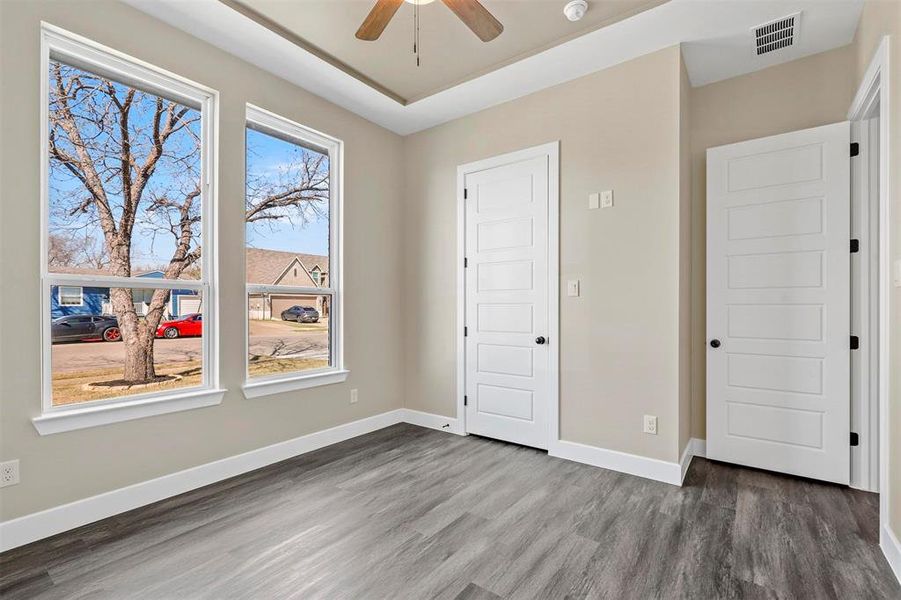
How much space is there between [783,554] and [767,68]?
3.29 m

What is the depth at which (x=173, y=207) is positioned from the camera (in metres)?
2.83

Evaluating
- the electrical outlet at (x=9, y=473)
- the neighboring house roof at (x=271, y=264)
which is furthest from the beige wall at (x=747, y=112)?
the electrical outlet at (x=9, y=473)

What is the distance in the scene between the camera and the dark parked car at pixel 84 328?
2.33 m

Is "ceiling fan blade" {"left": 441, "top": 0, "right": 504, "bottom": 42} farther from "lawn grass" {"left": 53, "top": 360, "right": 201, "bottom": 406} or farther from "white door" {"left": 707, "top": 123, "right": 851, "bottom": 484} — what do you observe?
"lawn grass" {"left": 53, "top": 360, "right": 201, "bottom": 406}

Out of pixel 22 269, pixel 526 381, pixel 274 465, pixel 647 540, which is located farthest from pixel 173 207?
pixel 647 540

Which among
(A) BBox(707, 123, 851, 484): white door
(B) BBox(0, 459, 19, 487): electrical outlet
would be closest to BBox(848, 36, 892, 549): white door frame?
(A) BBox(707, 123, 851, 484): white door

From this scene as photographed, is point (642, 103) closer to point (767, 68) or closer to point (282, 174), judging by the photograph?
point (767, 68)

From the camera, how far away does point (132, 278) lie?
260 centimetres

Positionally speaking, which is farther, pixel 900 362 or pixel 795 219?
pixel 795 219

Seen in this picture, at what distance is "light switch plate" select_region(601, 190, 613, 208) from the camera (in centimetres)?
318

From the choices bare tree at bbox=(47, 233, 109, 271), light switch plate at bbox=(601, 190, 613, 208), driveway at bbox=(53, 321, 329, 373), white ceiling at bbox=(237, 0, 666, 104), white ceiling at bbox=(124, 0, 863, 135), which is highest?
white ceiling at bbox=(237, 0, 666, 104)

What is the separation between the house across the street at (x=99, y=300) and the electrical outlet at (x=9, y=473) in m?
0.75

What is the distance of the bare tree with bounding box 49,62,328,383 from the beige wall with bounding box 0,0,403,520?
160mm

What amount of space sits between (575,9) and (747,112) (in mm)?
1698
